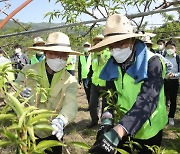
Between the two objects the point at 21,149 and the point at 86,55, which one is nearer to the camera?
the point at 21,149

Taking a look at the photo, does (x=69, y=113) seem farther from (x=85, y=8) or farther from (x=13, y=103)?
(x=85, y=8)

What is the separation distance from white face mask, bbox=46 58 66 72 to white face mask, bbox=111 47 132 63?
558mm

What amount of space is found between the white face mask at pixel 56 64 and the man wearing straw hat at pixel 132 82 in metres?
0.41

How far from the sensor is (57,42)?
237 centimetres

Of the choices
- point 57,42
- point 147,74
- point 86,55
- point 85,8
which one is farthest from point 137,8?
point 86,55

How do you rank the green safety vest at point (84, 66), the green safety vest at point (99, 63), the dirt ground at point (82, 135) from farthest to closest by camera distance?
the green safety vest at point (84, 66), the green safety vest at point (99, 63), the dirt ground at point (82, 135)

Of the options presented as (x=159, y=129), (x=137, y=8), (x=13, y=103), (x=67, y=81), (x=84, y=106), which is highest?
(x=137, y=8)

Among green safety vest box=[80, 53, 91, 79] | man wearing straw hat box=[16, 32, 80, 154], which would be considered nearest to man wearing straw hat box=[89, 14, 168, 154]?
man wearing straw hat box=[16, 32, 80, 154]

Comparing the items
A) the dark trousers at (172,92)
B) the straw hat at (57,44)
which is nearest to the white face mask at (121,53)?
the straw hat at (57,44)

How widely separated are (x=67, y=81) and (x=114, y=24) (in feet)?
2.35

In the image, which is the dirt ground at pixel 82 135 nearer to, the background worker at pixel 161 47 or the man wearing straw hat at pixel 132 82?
the background worker at pixel 161 47

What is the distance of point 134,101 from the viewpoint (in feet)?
6.66

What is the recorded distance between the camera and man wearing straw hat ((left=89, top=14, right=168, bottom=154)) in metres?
1.75

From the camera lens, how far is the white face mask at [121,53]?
195 cm
